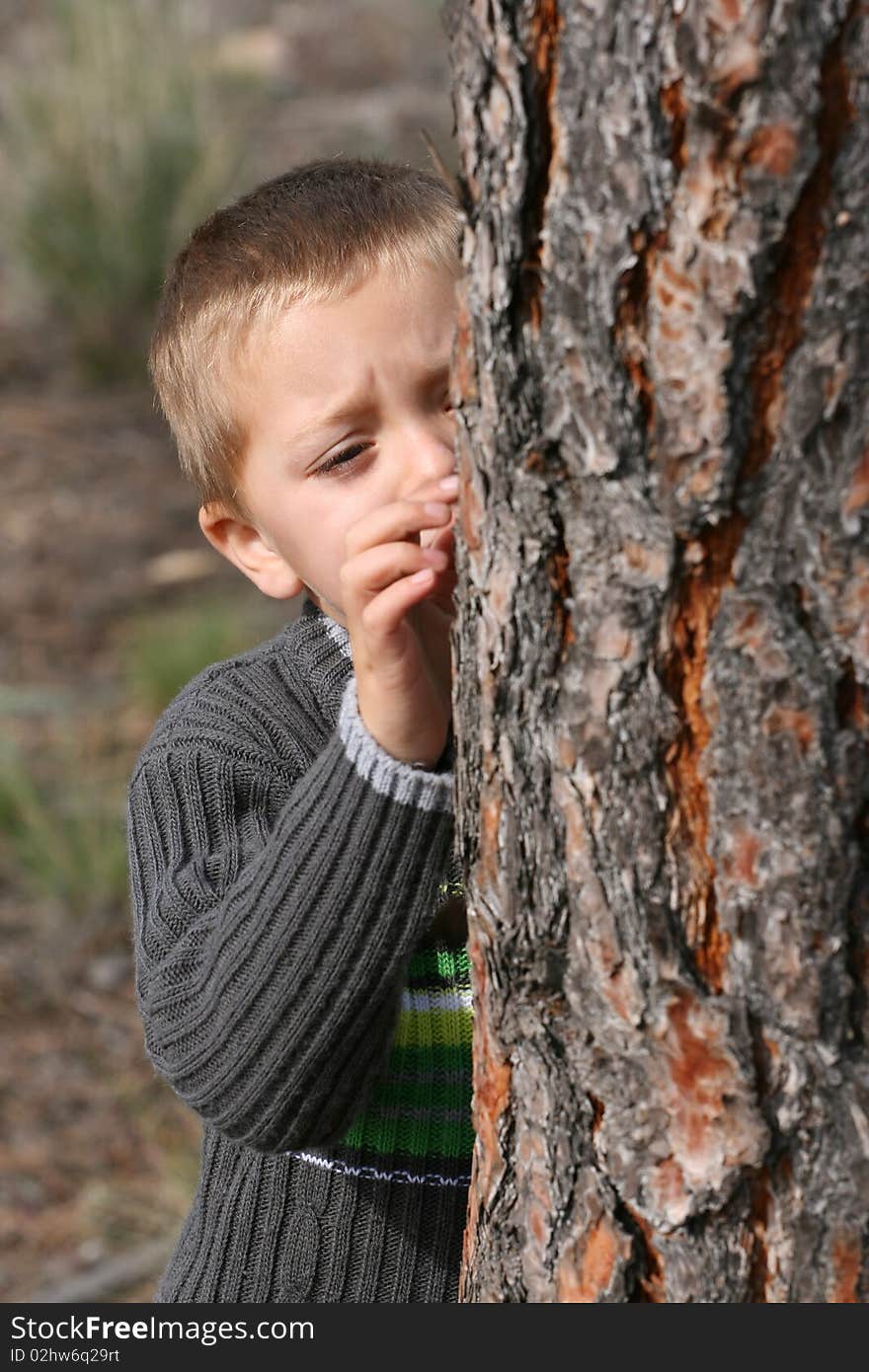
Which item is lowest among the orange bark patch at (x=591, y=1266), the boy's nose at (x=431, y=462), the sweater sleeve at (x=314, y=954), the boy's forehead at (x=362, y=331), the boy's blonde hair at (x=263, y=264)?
the orange bark patch at (x=591, y=1266)

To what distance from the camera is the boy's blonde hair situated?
5.59 feet

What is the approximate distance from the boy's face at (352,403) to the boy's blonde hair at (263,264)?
41 millimetres

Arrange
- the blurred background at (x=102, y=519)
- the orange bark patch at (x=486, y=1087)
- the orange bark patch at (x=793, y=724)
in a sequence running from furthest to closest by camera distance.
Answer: the blurred background at (x=102, y=519)
the orange bark patch at (x=486, y=1087)
the orange bark patch at (x=793, y=724)

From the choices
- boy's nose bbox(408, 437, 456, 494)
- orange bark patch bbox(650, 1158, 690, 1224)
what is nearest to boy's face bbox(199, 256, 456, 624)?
boy's nose bbox(408, 437, 456, 494)

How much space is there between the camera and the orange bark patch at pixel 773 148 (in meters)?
0.93

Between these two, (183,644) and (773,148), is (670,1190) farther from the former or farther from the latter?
(183,644)

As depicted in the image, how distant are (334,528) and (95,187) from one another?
19.9 ft

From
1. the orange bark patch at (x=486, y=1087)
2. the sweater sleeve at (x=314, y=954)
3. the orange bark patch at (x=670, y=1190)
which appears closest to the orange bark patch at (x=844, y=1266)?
the orange bark patch at (x=670, y=1190)

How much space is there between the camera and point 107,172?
23.4 feet

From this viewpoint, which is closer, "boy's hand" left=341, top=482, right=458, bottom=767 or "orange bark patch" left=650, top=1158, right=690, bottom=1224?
"orange bark patch" left=650, top=1158, right=690, bottom=1224

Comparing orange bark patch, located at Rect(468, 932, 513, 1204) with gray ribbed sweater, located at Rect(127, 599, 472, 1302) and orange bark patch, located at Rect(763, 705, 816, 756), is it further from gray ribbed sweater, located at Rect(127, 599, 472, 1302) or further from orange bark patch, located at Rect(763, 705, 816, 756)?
orange bark patch, located at Rect(763, 705, 816, 756)

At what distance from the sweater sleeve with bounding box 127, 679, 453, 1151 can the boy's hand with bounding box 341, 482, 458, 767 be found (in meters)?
0.03

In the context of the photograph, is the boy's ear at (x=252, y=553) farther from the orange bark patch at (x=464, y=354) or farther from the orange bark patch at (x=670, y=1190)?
the orange bark patch at (x=670, y=1190)

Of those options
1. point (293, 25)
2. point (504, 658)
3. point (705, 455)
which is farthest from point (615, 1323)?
point (293, 25)
